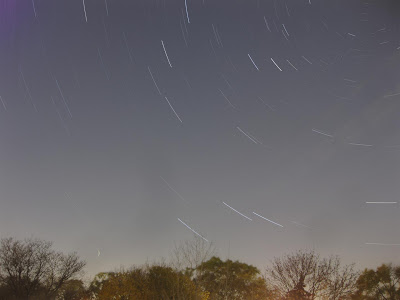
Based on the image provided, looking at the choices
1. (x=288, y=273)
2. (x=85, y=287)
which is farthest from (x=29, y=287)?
(x=288, y=273)

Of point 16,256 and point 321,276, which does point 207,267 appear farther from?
point 16,256

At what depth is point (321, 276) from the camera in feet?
120

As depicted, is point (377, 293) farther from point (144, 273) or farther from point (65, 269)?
point (65, 269)

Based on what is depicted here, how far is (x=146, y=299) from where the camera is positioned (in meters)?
34.2

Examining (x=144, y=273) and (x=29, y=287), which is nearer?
(x=144, y=273)

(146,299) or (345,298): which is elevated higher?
(345,298)

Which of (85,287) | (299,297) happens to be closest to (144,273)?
(299,297)

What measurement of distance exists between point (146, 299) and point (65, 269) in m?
30.7

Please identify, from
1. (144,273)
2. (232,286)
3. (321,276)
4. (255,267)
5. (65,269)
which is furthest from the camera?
(65,269)

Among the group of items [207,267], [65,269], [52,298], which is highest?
[207,267]

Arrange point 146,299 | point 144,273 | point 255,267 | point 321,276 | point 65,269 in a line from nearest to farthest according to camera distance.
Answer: point 146,299 < point 321,276 < point 144,273 < point 255,267 < point 65,269

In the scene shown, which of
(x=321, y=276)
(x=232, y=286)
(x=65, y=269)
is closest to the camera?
(x=321, y=276)

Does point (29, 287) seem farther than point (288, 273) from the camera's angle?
Yes

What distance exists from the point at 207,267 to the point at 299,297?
68.9 ft
